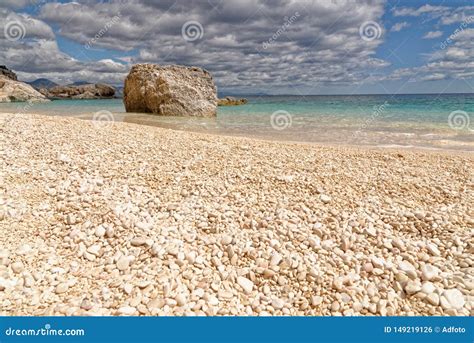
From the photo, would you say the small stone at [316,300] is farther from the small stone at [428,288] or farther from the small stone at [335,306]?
the small stone at [428,288]

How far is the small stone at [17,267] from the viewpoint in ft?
11.6

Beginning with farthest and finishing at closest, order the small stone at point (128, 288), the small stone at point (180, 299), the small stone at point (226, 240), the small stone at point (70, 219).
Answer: the small stone at point (70, 219) < the small stone at point (226, 240) < the small stone at point (128, 288) < the small stone at point (180, 299)

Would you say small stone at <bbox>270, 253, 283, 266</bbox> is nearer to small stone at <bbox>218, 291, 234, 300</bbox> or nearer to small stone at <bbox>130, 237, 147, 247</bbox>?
small stone at <bbox>218, 291, 234, 300</bbox>

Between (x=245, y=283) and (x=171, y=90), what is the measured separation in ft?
69.7

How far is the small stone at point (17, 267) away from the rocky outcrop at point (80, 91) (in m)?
94.3

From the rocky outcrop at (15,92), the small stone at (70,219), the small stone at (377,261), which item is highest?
the rocky outcrop at (15,92)

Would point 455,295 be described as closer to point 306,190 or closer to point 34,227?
point 306,190

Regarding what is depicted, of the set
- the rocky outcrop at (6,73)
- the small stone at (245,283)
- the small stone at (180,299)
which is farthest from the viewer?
the rocky outcrop at (6,73)

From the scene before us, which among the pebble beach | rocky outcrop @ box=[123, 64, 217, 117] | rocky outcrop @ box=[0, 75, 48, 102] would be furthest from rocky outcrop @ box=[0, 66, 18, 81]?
the pebble beach

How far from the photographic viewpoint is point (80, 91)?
294 ft

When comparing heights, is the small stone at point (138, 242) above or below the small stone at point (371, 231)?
below

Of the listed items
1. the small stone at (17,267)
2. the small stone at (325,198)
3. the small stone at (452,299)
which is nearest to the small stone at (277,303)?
the small stone at (452,299)

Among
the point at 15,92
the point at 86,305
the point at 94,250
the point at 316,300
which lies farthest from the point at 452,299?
the point at 15,92

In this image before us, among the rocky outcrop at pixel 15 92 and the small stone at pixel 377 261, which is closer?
the small stone at pixel 377 261
